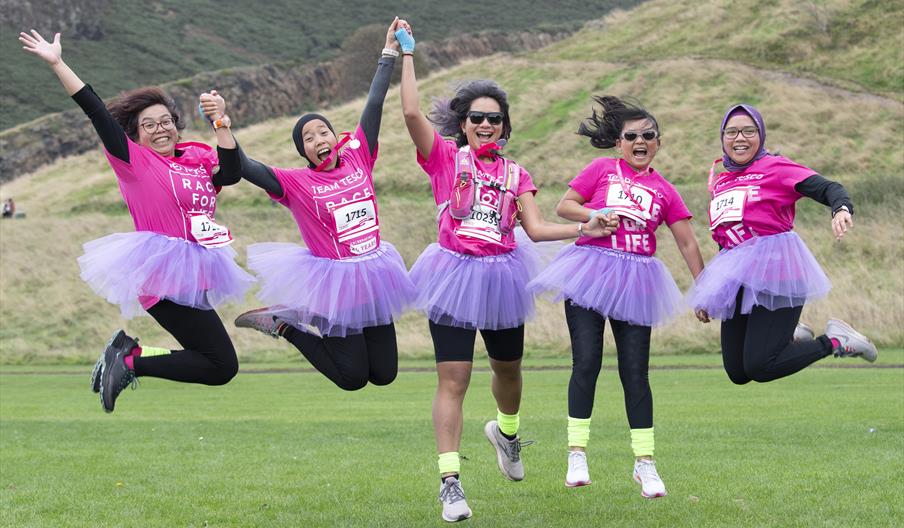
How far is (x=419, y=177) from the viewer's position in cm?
4734

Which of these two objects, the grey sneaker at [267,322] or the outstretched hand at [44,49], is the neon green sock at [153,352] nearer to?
the grey sneaker at [267,322]

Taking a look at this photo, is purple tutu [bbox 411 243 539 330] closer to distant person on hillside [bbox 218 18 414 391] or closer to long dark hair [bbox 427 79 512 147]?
distant person on hillside [bbox 218 18 414 391]

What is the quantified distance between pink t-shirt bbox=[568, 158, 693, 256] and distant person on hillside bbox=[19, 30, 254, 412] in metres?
2.54

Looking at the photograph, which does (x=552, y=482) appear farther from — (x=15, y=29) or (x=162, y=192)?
(x=15, y=29)

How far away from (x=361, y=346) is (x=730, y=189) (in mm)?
2917

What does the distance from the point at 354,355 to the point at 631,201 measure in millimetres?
2234

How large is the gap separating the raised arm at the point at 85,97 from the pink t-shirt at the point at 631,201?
316 centimetres

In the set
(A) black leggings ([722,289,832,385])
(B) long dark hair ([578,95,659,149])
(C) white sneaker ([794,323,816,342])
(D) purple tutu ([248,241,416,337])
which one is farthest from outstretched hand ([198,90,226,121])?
(C) white sneaker ([794,323,816,342])

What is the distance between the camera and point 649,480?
7.68m

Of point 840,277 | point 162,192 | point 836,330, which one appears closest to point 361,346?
point 162,192

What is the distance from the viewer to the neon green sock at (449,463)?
757 centimetres

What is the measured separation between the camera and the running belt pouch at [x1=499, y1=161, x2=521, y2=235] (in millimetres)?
7988

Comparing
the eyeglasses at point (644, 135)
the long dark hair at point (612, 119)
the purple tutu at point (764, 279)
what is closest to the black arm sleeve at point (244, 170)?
the long dark hair at point (612, 119)

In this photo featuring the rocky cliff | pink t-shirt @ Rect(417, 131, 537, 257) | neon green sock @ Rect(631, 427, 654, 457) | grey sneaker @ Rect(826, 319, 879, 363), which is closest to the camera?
neon green sock @ Rect(631, 427, 654, 457)
